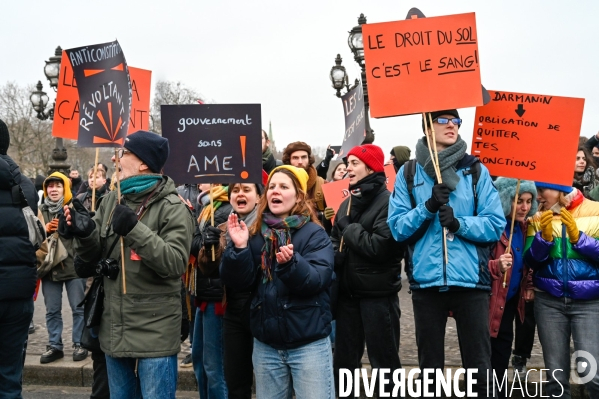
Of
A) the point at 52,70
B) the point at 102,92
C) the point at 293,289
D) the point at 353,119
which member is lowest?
the point at 293,289

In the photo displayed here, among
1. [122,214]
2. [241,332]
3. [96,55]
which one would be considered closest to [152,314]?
[122,214]

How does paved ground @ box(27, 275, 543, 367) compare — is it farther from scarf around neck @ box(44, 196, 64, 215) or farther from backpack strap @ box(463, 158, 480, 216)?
backpack strap @ box(463, 158, 480, 216)

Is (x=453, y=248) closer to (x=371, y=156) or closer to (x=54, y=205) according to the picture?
→ (x=371, y=156)

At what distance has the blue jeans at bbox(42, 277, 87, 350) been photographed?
684cm

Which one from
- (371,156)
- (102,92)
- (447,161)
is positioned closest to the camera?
(447,161)

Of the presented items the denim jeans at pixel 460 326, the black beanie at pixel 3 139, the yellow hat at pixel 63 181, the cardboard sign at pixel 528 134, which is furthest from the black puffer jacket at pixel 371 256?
the yellow hat at pixel 63 181

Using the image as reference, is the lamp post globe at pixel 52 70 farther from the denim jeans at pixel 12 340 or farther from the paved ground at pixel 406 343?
the denim jeans at pixel 12 340

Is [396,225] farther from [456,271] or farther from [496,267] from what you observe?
[496,267]

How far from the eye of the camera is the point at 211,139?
15.1 ft

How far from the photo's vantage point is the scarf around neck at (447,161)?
439 centimetres

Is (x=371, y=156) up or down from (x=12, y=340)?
up

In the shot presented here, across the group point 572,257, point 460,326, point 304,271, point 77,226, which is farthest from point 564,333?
point 77,226

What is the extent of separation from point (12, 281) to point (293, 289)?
2.03 meters

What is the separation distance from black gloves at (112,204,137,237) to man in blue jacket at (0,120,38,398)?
118 centimetres
